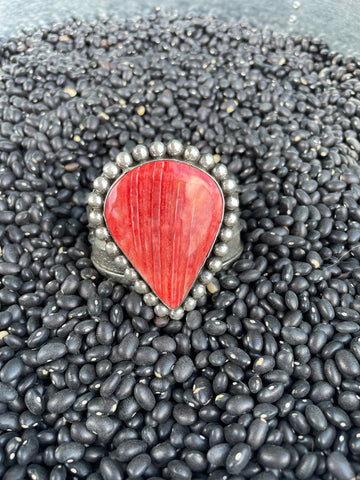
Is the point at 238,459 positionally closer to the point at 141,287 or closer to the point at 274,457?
the point at 274,457

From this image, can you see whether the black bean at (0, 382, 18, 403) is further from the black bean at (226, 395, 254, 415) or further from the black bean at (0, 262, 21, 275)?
the black bean at (226, 395, 254, 415)

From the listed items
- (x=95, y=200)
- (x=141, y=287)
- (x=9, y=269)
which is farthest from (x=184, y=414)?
(x=9, y=269)

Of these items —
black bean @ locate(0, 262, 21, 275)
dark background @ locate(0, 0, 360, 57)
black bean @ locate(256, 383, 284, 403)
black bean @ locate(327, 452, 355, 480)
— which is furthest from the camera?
dark background @ locate(0, 0, 360, 57)

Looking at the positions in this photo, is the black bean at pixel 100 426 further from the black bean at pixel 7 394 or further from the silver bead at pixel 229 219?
the silver bead at pixel 229 219

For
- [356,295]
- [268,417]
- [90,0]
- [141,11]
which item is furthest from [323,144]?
[90,0]

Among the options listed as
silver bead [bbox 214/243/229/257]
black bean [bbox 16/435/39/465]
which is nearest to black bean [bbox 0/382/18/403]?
black bean [bbox 16/435/39/465]

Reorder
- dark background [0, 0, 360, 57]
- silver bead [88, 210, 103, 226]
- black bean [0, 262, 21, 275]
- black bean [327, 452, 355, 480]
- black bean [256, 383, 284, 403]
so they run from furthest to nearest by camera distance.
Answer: dark background [0, 0, 360, 57], black bean [0, 262, 21, 275], silver bead [88, 210, 103, 226], black bean [256, 383, 284, 403], black bean [327, 452, 355, 480]

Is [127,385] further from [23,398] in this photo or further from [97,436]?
[23,398]
